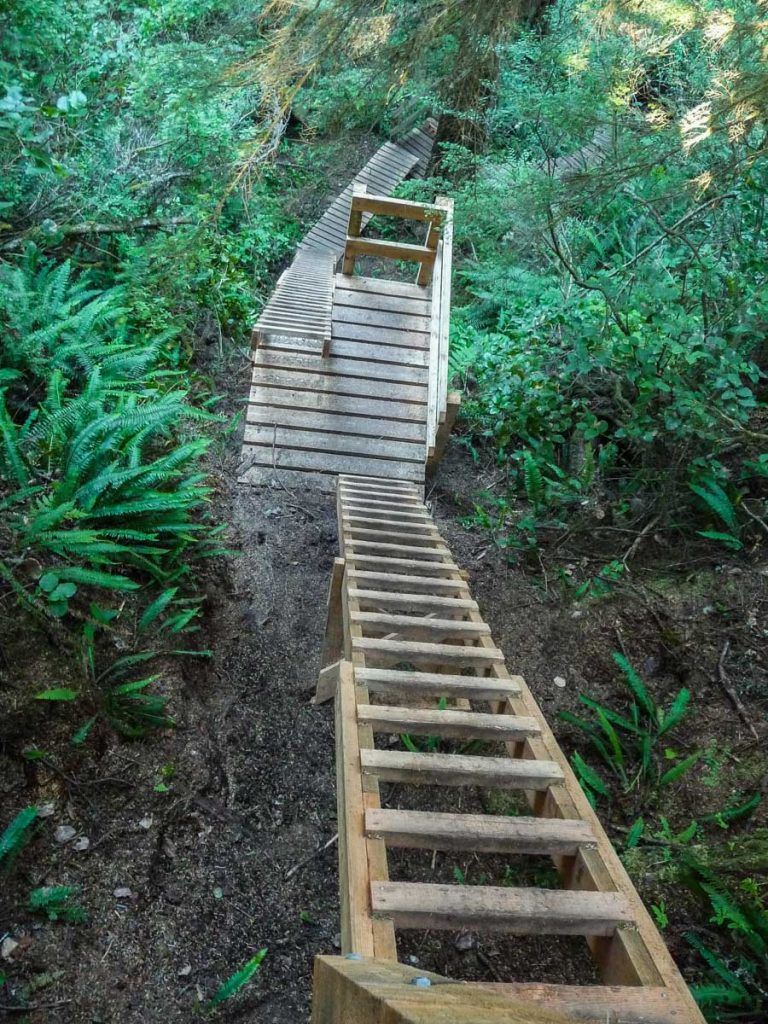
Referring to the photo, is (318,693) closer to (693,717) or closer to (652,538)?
(693,717)

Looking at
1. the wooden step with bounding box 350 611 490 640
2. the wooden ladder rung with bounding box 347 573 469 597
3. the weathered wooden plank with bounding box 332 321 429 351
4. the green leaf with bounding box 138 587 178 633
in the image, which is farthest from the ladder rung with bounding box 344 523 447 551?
the weathered wooden plank with bounding box 332 321 429 351

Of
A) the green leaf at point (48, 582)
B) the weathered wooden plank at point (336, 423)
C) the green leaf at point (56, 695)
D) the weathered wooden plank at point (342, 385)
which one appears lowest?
the green leaf at point (56, 695)

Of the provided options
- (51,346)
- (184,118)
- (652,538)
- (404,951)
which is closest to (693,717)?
(652,538)

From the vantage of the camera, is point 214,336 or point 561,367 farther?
point 214,336

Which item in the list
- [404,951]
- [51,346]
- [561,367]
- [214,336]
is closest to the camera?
[404,951]

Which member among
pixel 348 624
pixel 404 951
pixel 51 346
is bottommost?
pixel 404 951

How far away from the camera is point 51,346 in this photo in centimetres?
604

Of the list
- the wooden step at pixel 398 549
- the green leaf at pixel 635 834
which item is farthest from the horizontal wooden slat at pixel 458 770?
the wooden step at pixel 398 549

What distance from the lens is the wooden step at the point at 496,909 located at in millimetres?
1903

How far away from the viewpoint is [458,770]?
99.2 inches

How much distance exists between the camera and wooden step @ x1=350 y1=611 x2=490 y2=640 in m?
3.65

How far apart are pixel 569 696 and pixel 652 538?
5.25 ft

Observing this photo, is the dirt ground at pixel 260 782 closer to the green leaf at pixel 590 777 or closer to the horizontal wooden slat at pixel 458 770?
the green leaf at pixel 590 777

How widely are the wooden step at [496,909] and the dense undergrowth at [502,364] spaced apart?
1367 mm
